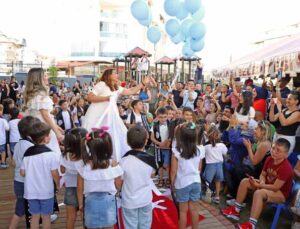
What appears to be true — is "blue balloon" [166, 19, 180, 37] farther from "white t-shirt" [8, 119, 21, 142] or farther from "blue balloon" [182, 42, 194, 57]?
"white t-shirt" [8, 119, 21, 142]

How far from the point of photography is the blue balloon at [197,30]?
40.0ft

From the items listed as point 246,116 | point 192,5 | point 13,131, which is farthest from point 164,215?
point 192,5

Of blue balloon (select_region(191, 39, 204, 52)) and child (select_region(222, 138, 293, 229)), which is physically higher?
blue balloon (select_region(191, 39, 204, 52))

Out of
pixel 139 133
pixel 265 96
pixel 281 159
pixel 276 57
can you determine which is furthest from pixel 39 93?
pixel 265 96

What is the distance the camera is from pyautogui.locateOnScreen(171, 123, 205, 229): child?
3.65 metres

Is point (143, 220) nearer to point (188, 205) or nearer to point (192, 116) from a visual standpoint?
point (188, 205)

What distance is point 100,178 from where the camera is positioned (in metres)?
2.94

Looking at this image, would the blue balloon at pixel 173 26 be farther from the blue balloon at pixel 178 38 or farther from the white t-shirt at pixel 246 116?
the white t-shirt at pixel 246 116

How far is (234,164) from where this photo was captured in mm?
5191

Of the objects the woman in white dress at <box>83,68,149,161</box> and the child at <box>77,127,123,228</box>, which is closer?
the child at <box>77,127,123,228</box>

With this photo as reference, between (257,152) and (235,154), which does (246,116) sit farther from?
(257,152)

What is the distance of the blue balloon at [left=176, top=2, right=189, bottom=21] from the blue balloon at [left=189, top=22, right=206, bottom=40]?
43cm

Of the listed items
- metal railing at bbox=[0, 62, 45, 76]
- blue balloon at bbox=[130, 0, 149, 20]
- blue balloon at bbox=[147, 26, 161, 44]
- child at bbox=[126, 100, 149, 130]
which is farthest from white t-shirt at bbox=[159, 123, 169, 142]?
metal railing at bbox=[0, 62, 45, 76]

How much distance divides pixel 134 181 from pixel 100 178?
0.34m
